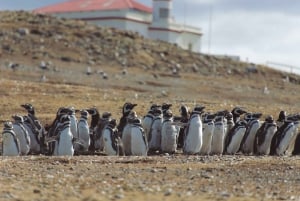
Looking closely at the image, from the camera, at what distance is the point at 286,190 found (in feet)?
37.4

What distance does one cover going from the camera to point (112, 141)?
16.5 m

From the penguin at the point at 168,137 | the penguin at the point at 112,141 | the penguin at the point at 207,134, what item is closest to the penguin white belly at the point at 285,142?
the penguin at the point at 207,134

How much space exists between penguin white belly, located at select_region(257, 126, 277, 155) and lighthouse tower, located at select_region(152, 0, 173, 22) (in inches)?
1832

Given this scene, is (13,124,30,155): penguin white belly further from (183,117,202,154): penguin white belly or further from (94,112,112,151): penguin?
(183,117,202,154): penguin white belly

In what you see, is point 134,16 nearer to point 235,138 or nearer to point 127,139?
point 235,138

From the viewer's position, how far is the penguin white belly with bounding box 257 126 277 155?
58.1ft

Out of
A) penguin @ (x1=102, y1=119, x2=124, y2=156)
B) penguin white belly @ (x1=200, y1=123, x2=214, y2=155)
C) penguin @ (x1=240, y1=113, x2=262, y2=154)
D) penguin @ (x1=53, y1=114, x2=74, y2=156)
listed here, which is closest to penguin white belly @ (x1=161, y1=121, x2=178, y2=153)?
penguin white belly @ (x1=200, y1=123, x2=214, y2=155)

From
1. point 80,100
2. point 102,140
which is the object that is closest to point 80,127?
point 102,140

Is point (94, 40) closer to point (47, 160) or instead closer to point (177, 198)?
point (47, 160)

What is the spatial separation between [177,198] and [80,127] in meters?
7.42

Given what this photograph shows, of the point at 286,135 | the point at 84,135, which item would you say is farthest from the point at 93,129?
the point at 286,135

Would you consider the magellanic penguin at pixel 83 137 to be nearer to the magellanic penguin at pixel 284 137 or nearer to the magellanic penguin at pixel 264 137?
the magellanic penguin at pixel 264 137

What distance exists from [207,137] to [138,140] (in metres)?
1.69

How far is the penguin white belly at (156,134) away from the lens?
57.5 feet
